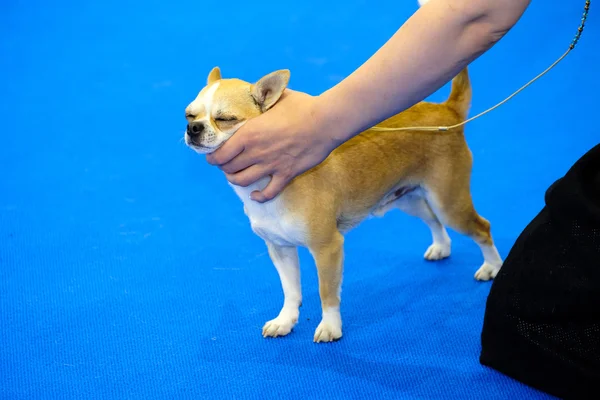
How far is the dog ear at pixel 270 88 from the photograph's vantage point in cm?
159

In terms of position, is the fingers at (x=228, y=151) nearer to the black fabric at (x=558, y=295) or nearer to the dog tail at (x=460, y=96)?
the black fabric at (x=558, y=295)

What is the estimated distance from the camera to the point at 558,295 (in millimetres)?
1559

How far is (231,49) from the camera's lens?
4.13m

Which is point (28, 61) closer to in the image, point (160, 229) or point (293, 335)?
point (160, 229)

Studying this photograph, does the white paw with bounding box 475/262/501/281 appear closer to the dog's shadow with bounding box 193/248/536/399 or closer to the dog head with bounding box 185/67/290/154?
the dog's shadow with bounding box 193/248/536/399

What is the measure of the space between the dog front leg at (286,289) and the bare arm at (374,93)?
502 mm

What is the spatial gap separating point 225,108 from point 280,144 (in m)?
0.26

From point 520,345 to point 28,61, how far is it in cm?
364

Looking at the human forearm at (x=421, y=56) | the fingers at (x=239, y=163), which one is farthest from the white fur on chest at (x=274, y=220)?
the human forearm at (x=421, y=56)

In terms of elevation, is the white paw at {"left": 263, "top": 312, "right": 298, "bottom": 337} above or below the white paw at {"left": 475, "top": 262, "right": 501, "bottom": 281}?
above

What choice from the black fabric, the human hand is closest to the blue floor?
the black fabric

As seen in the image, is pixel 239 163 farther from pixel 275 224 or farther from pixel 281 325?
pixel 281 325

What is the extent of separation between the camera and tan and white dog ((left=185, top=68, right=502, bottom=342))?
1675 millimetres

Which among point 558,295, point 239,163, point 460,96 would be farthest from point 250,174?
point 460,96
